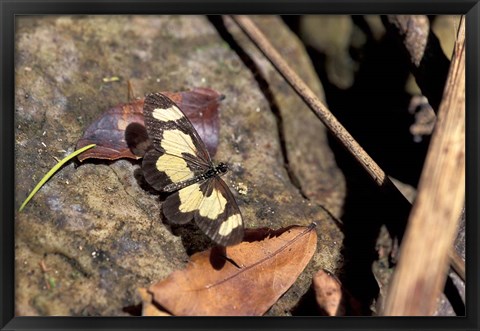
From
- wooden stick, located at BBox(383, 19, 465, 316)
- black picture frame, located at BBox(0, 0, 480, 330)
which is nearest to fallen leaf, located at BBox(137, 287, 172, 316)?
black picture frame, located at BBox(0, 0, 480, 330)

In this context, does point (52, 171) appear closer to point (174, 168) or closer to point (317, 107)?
point (174, 168)

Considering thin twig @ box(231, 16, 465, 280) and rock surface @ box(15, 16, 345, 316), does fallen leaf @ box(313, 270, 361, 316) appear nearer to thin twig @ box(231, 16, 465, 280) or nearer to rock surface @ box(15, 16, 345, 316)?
rock surface @ box(15, 16, 345, 316)

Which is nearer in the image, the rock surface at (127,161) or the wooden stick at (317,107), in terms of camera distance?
the rock surface at (127,161)

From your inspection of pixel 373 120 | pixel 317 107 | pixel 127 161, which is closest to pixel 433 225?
pixel 317 107

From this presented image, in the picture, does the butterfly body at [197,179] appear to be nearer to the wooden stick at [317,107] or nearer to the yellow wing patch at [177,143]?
the yellow wing patch at [177,143]

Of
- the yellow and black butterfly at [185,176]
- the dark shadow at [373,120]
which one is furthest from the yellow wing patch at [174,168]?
the dark shadow at [373,120]
